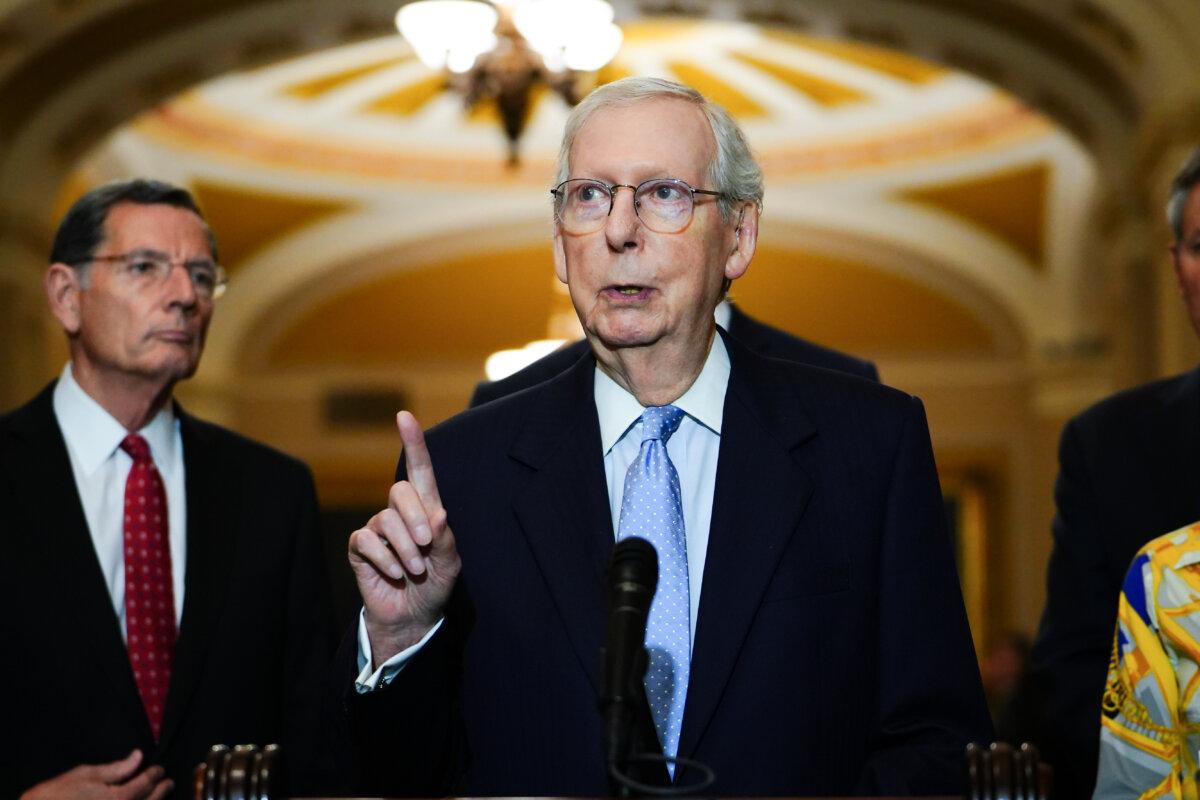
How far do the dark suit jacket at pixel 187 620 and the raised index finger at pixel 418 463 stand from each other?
1.13m

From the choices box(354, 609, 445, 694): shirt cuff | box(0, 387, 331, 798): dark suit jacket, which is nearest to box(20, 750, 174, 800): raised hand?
box(0, 387, 331, 798): dark suit jacket

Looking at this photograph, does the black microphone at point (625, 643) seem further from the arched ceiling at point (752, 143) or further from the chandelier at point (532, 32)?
the arched ceiling at point (752, 143)

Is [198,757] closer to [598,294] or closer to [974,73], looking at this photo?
[598,294]

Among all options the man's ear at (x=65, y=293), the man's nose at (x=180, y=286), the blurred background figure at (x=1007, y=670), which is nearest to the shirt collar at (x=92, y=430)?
the man's ear at (x=65, y=293)

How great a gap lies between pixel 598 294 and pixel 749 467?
0.30 m

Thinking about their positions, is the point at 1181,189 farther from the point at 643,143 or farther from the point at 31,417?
the point at 31,417

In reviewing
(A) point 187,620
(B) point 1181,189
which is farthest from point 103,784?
(B) point 1181,189

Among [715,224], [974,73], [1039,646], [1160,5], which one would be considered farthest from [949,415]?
[715,224]

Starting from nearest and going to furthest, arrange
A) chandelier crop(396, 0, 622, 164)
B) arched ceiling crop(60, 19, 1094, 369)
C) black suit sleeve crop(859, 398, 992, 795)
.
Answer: black suit sleeve crop(859, 398, 992, 795) < chandelier crop(396, 0, 622, 164) < arched ceiling crop(60, 19, 1094, 369)

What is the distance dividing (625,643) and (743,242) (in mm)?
866

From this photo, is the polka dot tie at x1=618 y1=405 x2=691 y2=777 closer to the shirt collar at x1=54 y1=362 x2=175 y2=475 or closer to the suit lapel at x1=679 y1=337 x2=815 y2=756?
the suit lapel at x1=679 y1=337 x2=815 y2=756

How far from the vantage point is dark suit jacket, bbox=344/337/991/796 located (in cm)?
194

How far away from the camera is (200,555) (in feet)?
9.66

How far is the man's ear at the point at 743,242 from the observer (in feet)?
7.16
